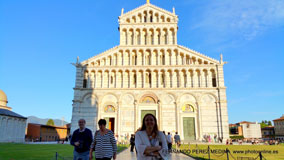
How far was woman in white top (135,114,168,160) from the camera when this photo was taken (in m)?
3.55

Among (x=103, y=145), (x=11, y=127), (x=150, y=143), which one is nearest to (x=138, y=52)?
(x=11, y=127)

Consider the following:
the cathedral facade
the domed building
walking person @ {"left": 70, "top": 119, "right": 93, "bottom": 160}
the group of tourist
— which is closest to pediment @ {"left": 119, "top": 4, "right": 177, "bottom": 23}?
the cathedral facade

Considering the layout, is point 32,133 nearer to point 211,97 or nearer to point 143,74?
point 143,74

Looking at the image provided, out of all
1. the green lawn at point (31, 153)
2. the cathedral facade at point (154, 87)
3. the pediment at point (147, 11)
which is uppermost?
the pediment at point (147, 11)

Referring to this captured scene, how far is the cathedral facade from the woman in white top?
25.5 meters

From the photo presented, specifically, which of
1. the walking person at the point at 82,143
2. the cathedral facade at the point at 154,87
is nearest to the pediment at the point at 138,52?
the cathedral facade at the point at 154,87

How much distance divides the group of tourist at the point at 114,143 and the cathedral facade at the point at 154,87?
75.6ft

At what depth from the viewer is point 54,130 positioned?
1817 inches

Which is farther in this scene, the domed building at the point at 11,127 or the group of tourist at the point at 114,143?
the domed building at the point at 11,127

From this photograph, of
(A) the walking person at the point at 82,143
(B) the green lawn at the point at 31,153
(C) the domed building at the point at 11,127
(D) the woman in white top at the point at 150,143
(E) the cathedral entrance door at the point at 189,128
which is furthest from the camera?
(E) the cathedral entrance door at the point at 189,128

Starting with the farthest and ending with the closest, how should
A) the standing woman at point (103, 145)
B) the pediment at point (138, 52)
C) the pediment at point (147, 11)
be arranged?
the pediment at point (147, 11)
the pediment at point (138, 52)
the standing woman at point (103, 145)

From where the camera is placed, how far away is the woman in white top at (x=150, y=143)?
355 cm

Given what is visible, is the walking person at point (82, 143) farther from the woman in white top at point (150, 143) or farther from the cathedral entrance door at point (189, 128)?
the cathedral entrance door at point (189, 128)

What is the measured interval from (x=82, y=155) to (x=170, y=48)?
87.5 feet
